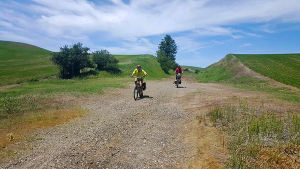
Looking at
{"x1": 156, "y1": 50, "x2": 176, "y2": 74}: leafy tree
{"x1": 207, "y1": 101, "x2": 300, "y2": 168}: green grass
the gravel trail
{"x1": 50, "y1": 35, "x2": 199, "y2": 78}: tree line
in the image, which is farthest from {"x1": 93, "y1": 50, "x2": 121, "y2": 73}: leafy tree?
{"x1": 207, "y1": 101, "x2": 300, "y2": 168}: green grass

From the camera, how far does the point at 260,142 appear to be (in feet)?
19.0

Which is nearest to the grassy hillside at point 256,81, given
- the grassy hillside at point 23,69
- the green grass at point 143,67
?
the green grass at point 143,67

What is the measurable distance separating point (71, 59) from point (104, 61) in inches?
318

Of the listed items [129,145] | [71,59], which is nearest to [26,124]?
[129,145]

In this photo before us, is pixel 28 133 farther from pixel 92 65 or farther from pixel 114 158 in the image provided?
pixel 92 65

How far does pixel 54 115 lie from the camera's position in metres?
9.66

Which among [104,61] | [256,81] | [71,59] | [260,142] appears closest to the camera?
[260,142]

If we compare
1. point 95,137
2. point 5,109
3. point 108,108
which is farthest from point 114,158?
point 5,109

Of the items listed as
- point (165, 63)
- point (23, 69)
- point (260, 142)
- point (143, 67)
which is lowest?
point (260, 142)

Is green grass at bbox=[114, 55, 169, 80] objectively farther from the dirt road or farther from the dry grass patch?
the dirt road

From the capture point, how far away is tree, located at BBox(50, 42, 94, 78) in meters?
36.2

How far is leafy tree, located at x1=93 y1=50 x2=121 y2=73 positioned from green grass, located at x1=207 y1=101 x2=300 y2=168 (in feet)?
121

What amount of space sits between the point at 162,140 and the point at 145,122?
7.22 feet

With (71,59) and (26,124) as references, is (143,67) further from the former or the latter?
(26,124)
